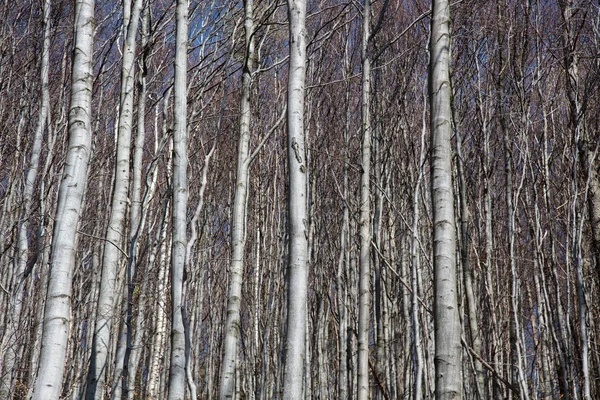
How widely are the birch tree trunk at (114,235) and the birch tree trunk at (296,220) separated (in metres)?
1.91

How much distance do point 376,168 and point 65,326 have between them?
439 centimetres

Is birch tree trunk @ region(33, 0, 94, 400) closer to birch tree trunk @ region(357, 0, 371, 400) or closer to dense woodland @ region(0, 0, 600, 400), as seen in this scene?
dense woodland @ region(0, 0, 600, 400)

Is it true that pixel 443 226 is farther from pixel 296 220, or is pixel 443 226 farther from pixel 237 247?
pixel 237 247

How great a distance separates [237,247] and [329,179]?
214 inches

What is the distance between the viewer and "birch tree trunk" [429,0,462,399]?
2723 mm

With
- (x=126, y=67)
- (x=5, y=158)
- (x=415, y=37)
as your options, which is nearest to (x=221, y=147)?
(x=5, y=158)

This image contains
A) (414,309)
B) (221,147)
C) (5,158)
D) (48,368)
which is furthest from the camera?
(221,147)

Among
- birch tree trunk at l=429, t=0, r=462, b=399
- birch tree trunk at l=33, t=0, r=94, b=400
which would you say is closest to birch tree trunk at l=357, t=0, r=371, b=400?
birch tree trunk at l=429, t=0, r=462, b=399

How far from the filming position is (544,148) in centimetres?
527

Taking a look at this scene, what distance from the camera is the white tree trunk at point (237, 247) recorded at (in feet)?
13.5

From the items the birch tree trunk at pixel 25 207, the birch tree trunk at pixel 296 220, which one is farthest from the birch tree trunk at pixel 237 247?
the birch tree trunk at pixel 25 207

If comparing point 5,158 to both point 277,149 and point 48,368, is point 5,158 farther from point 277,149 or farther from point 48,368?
point 48,368

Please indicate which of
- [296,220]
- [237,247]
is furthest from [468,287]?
[296,220]

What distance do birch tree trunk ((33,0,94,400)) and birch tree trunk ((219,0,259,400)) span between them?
1.37 m
